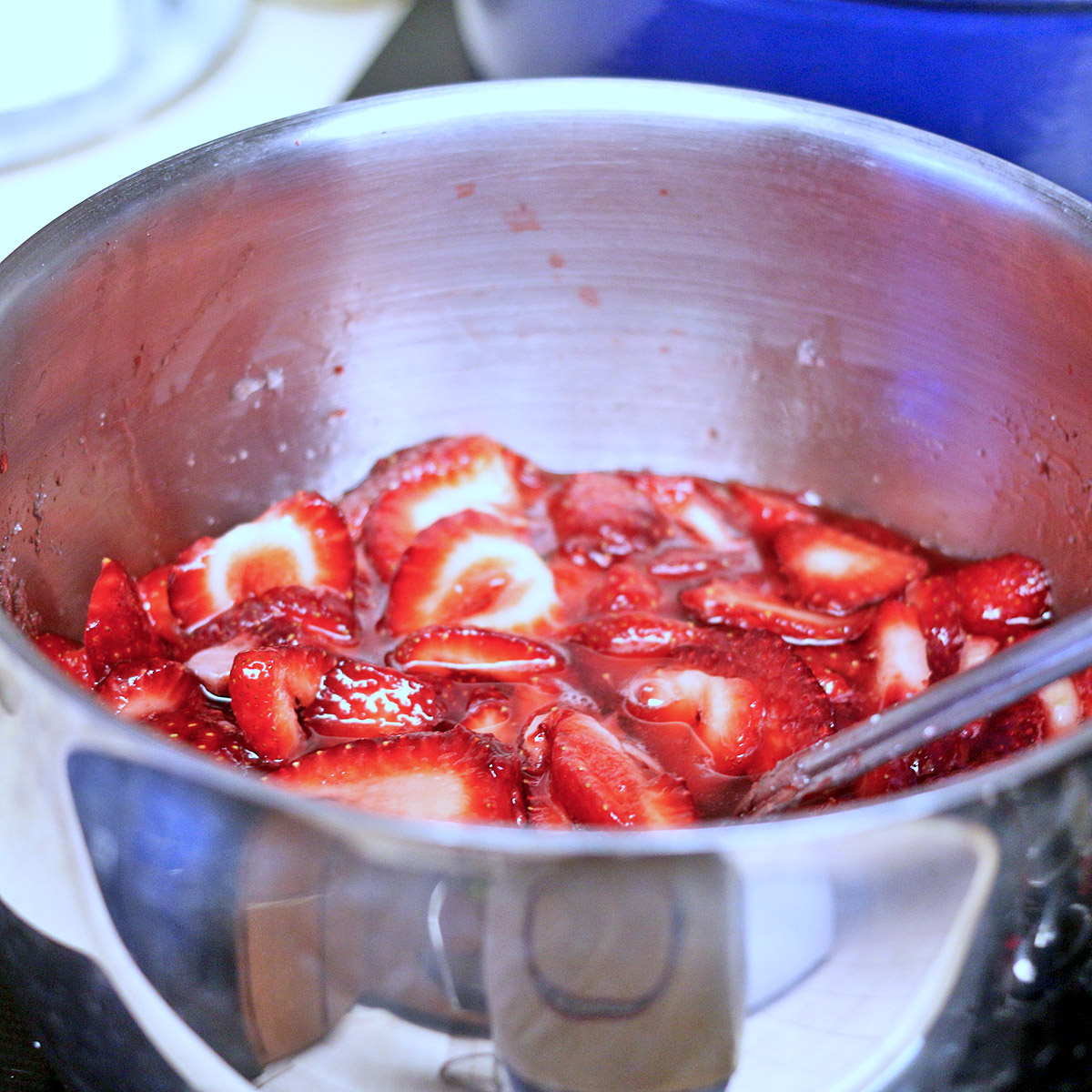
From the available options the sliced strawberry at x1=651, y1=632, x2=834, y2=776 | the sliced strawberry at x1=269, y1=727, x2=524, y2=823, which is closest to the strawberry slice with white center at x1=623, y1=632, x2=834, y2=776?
the sliced strawberry at x1=651, y1=632, x2=834, y2=776

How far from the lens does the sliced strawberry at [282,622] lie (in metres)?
1.00

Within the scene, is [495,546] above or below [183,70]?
below

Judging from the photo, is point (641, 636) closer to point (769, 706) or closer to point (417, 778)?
point (769, 706)

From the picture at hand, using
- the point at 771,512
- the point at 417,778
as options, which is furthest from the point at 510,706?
the point at 771,512

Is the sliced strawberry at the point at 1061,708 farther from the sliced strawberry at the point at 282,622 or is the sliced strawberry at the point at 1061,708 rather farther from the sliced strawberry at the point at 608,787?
the sliced strawberry at the point at 282,622

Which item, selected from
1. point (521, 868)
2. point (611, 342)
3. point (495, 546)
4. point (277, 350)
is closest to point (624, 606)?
point (495, 546)

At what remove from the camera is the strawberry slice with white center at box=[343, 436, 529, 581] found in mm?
1106

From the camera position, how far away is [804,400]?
1119 mm

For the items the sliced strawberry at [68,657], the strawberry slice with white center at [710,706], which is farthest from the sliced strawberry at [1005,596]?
the sliced strawberry at [68,657]

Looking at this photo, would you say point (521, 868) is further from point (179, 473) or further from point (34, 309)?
point (179, 473)

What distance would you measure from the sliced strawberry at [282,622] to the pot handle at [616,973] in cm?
53

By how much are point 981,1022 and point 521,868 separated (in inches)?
9.0

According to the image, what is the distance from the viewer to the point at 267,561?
1051 mm

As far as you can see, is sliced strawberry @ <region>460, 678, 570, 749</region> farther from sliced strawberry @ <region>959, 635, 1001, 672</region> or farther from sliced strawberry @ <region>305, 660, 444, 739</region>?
sliced strawberry @ <region>959, 635, 1001, 672</region>
